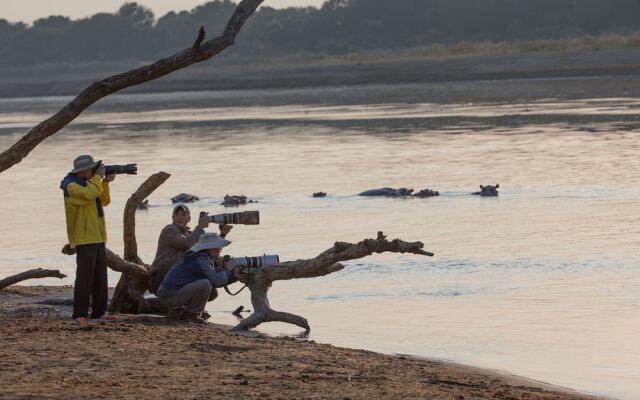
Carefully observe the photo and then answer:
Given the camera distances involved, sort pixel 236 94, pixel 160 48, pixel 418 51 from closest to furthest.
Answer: pixel 236 94, pixel 418 51, pixel 160 48

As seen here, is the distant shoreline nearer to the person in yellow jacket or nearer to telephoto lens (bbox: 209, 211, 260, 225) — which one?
telephoto lens (bbox: 209, 211, 260, 225)

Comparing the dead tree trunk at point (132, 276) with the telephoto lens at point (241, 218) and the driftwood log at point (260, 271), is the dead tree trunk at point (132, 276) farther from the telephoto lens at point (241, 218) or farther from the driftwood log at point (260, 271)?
the telephoto lens at point (241, 218)

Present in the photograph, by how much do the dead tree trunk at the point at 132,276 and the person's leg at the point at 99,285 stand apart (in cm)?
78

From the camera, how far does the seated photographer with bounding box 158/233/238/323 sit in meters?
11.1

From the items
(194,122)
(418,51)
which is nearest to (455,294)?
(194,122)

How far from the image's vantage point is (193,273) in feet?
37.0

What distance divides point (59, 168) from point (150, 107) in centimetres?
2994

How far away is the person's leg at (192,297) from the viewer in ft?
36.7

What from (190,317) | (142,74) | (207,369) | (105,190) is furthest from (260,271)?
(207,369)

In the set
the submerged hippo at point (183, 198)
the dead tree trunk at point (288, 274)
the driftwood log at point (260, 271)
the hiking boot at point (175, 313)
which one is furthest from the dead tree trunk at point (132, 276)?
the submerged hippo at point (183, 198)

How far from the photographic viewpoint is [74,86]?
76.9 meters

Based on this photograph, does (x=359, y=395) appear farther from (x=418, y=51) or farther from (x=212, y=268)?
(x=418, y=51)

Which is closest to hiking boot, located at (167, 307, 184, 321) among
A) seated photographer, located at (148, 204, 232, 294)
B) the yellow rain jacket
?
seated photographer, located at (148, 204, 232, 294)

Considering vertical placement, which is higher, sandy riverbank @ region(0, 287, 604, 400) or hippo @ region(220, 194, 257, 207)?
sandy riverbank @ region(0, 287, 604, 400)
